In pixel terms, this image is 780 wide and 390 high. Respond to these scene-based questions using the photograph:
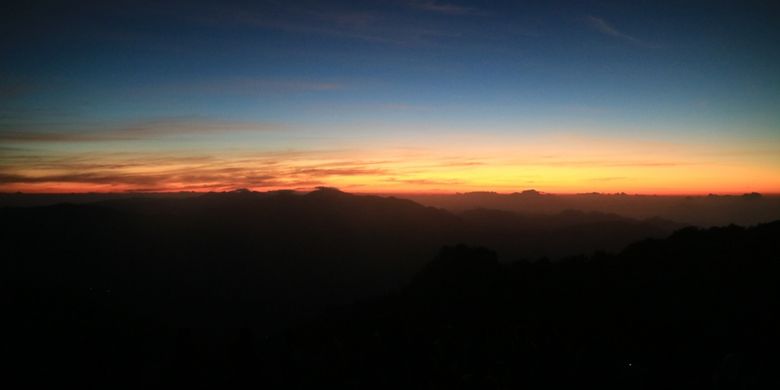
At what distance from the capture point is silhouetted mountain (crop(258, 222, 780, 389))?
66.7 ft

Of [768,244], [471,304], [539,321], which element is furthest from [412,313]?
[768,244]

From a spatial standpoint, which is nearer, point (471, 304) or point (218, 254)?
point (471, 304)

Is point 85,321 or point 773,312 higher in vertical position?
point 773,312

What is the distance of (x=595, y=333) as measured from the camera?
26641mm

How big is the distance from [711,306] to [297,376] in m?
28.0

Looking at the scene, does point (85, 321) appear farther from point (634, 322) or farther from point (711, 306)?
point (711, 306)

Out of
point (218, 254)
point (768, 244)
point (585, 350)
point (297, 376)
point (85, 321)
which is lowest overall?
point (218, 254)

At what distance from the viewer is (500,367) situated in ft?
75.2

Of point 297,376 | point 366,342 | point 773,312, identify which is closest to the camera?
point 773,312

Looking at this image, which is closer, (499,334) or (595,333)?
(595,333)

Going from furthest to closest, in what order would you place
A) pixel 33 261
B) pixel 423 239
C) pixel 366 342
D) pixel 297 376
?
pixel 423 239 < pixel 33 261 < pixel 366 342 < pixel 297 376

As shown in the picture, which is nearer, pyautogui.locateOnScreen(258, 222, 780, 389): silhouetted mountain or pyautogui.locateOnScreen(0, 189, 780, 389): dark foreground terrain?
pyautogui.locateOnScreen(258, 222, 780, 389): silhouetted mountain

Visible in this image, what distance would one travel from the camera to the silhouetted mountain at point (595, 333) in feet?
66.7

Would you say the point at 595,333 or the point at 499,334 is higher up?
the point at 595,333
